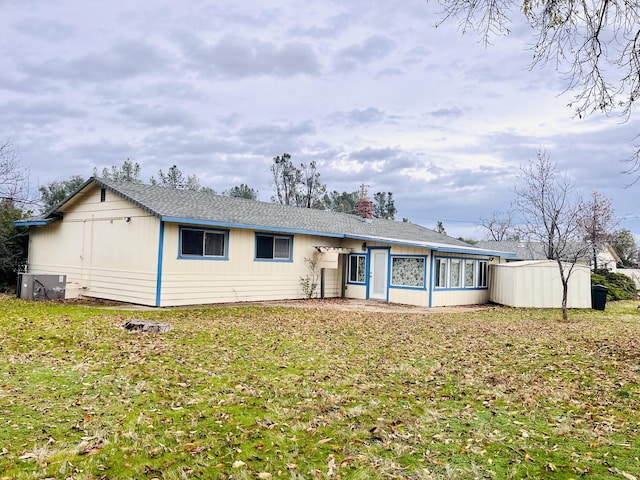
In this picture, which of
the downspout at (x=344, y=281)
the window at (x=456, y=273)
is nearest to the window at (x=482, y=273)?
the window at (x=456, y=273)

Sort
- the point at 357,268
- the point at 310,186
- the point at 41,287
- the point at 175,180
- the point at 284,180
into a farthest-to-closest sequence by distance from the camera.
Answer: the point at 310,186 → the point at 284,180 → the point at 175,180 → the point at 357,268 → the point at 41,287

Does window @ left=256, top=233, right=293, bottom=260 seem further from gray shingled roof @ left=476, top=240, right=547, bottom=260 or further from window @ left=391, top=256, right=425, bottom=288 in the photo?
gray shingled roof @ left=476, top=240, right=547, bottom=260

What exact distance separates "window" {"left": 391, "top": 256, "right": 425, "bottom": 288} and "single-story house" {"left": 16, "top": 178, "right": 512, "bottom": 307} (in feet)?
0.12

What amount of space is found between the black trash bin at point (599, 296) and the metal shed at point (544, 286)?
196mm

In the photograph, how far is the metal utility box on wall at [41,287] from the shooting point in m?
15.6

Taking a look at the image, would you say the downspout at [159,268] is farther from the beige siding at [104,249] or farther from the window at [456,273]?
the window at [456,273]

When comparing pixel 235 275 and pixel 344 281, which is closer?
pixel 235 275

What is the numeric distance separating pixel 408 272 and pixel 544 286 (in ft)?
18.5

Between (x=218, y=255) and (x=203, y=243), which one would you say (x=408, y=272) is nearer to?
(x=218, y=255)

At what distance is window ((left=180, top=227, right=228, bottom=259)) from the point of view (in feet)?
48.0

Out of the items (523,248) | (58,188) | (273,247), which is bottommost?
(273,247)

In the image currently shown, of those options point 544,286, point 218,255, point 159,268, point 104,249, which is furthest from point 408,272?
point 104,249

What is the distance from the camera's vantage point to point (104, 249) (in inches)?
627

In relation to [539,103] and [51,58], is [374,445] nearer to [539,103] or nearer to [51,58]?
[539,103]
